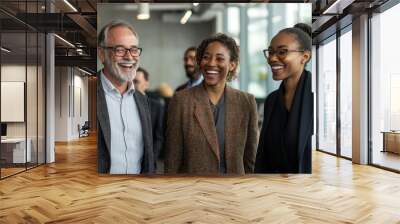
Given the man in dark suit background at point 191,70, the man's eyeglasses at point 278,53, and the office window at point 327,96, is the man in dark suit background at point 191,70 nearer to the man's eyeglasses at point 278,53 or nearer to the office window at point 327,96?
the man's eyeglasses at point 278,53

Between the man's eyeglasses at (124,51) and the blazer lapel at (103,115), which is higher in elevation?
the man's eyeglasses at (124,51)

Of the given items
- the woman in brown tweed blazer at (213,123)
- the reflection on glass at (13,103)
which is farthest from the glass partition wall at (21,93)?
the woman in brown tweed blazer at (213,123)

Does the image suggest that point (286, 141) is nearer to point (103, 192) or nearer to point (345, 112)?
point (103, 192)

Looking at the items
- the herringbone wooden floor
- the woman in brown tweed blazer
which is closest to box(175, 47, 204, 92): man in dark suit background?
the woman in brown tweed blazer

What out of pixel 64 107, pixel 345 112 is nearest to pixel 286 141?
pixel 345 112

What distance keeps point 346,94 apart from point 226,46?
4.59 meters

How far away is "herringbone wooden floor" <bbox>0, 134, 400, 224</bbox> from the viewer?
431 centimetres

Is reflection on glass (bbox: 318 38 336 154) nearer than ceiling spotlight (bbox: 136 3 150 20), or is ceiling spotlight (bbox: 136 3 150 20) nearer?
ceiling spotlight (bbox: 136 3 150 20)

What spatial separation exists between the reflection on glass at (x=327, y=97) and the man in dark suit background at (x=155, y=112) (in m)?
5.86

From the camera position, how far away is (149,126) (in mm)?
6629

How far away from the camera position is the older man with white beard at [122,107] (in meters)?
6.58

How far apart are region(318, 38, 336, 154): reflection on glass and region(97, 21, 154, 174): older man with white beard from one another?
6.08 metres

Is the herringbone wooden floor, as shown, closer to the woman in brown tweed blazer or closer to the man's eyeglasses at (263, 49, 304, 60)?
the woman in brown tweed blazer

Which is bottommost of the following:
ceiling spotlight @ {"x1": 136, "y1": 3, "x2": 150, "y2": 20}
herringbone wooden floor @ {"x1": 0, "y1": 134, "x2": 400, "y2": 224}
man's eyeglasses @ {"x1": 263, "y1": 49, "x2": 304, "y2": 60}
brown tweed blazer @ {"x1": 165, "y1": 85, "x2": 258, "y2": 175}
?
herringbone wooden floor @ {"x1": 0, "y1": 134, "x2": 400, "y2": 224}
